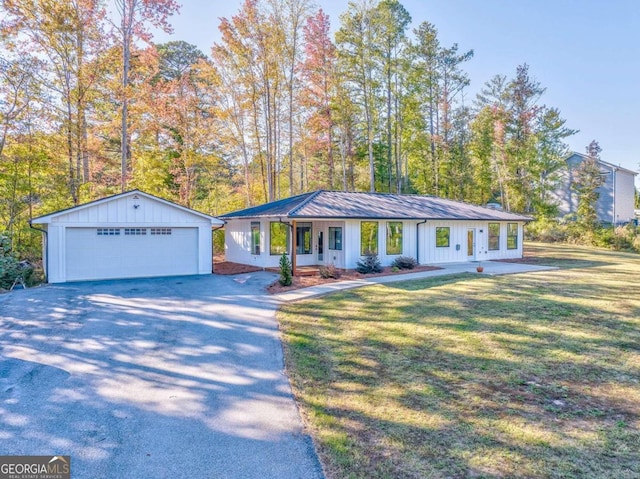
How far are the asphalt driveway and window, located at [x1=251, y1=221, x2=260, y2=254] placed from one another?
7449mm

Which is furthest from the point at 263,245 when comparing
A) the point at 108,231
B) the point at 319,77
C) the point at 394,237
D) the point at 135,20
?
the point at 135,20

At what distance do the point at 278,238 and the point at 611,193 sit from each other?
91.4ft

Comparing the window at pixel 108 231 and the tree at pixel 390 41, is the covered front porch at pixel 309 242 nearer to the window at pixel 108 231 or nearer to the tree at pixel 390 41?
the window at pixel 108 231

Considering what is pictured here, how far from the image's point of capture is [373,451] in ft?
11.2

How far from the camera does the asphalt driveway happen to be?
3338 mm

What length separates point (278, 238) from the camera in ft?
54.0

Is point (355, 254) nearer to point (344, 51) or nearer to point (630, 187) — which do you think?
point (344, 51)

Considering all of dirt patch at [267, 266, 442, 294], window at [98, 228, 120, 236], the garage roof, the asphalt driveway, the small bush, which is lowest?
the asphalt driveway

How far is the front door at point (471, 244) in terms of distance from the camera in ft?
60.5

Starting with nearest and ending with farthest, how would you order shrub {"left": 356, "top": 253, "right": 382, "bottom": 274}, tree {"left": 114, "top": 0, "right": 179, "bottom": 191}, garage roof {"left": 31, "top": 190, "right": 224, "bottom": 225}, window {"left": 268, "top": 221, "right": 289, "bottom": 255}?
garage roof {"left": 31, "top": 190, "right": 224, "bottom": 225} < shrub {"left": 356, "top": 253, "right": 382, "bottom": 274} < window {"left": 268, "top": 221, "right": 289, "bottom": 255} < tree {"left": 114, "top": 0, "right": 179, "bottom": 191}

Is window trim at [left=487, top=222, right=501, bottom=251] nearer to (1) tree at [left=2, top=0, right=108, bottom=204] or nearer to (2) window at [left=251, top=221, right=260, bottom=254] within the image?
(2) window at [left=251, top=221, right=260, bottom=254]

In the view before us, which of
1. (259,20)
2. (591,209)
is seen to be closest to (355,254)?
(259,20)

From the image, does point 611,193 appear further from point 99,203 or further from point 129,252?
point 99,203

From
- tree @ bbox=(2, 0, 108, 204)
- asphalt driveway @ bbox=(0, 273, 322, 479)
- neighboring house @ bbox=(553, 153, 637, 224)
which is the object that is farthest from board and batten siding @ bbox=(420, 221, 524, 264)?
tree @ bbox=(2, 0, 108, 204)
